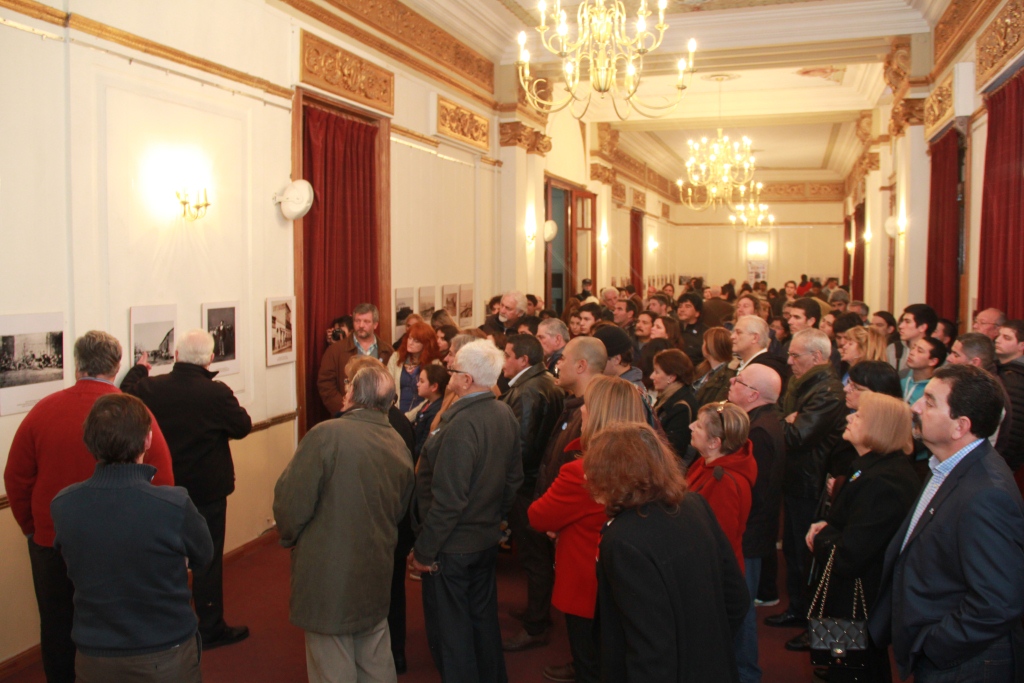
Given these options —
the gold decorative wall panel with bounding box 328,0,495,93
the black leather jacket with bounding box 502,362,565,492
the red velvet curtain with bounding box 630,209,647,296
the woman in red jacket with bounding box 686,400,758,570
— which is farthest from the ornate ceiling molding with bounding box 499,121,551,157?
the red velvet curtain with bounding box 630,209,647,296

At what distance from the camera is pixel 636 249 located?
65.8 feet

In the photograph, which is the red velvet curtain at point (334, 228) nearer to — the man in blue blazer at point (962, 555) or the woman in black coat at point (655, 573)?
the woman in black coat at point (655, 573)

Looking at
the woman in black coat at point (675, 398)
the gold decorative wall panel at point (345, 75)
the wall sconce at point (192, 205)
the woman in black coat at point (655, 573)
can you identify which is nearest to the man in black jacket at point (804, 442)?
the woman in black coat at point (675, 398)

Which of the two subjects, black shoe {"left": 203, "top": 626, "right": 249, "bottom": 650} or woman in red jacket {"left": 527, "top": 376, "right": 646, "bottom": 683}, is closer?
woman in red jacket {"left": 527, "top": 376, "right": 646, "bottom": 683}

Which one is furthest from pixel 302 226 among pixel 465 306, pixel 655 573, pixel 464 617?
pixel 655 573

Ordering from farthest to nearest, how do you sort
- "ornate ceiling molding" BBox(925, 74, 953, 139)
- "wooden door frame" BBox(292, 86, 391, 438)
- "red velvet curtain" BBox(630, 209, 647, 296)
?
"red velvet curtain" BBox(630, 209, 647, 296) < "ornate ceiling molding" BBox(925, 74, 953, 139) < "wooden door frame" BBox(292, 86, 391, 438)

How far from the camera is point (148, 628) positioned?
107 inches

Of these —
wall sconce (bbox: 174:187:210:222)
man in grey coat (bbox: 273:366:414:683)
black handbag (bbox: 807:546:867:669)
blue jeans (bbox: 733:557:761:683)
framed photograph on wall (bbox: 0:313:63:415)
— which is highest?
wall sconce (bbox: 174:187:210:222)

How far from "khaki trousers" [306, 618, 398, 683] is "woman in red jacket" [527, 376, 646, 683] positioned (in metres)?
0.79

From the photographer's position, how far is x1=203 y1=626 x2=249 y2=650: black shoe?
175 inches

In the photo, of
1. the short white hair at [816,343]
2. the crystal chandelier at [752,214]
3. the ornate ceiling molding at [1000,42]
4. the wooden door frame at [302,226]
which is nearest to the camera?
the short white hair at [816,343]

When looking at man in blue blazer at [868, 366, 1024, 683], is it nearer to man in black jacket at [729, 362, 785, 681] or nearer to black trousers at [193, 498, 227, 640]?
man in black jacket at [729, 362, 785, 681]

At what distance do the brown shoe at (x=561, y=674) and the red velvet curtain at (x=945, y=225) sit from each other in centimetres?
611

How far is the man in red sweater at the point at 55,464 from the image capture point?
343 centimetres
